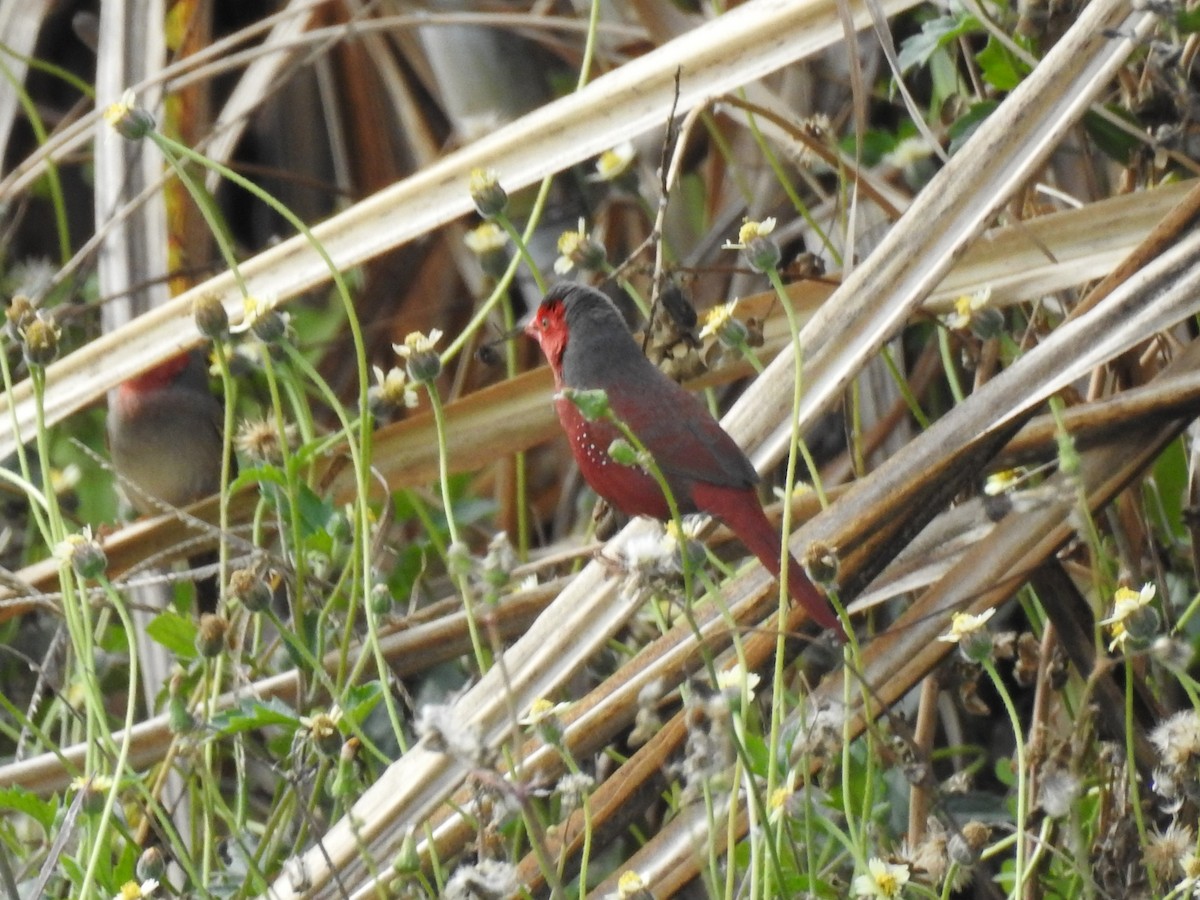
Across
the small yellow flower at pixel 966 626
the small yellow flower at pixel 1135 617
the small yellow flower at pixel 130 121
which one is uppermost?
the small yellow flower at pixel 130 121

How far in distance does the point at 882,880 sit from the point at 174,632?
933mm

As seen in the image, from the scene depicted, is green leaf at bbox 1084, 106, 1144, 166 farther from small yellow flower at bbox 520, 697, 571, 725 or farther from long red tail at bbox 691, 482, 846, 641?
small yellow flower at bbox 520, 697, 571, 725

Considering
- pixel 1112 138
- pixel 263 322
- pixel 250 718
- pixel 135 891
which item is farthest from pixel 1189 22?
pixel 135 891

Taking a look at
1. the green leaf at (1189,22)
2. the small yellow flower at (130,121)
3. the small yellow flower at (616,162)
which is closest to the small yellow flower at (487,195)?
the small yellow flower at (130,121)

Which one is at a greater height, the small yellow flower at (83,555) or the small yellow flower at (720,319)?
the small yellow flower at (83,555)

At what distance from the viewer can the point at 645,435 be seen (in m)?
2.18

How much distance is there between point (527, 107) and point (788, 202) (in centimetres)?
65

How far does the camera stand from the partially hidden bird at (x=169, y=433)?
3.60 m

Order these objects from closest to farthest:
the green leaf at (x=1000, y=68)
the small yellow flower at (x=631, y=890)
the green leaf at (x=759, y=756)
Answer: the small yellow flower at (x=631, y=890)
the green leaf at (x=759, y=756)
the green leaf at (x=1000, y=68)

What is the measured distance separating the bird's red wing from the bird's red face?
206 mm

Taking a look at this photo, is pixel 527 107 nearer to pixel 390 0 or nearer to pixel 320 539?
pixel 390 0

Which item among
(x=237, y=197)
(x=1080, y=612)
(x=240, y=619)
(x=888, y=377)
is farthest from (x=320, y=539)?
(x=237, y=197)

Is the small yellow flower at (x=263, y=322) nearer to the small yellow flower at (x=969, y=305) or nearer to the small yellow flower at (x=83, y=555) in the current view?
the small yellow flower at (x=83, y=555)

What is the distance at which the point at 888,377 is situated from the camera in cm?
318
